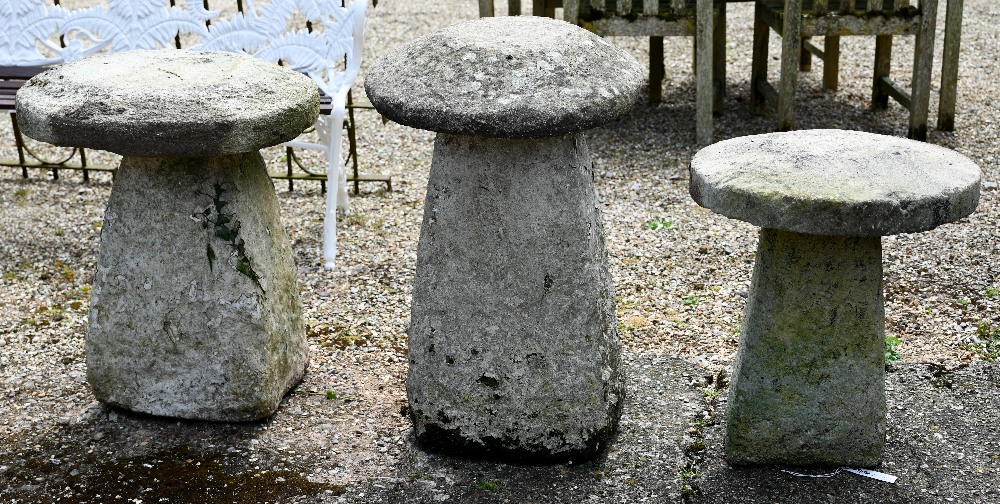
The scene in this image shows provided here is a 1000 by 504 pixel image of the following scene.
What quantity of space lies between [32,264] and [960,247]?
3.95 meters

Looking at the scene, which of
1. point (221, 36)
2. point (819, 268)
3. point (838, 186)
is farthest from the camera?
point (221, 36)

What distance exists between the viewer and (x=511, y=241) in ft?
9.81

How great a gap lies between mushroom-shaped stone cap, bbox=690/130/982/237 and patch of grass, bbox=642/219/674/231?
2.09 metres

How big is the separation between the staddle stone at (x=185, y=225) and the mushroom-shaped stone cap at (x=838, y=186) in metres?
1.24

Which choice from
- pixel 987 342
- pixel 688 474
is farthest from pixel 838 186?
pixel 987 342

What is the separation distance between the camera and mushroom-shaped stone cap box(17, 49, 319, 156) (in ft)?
9.89

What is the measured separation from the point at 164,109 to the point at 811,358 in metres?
1.86

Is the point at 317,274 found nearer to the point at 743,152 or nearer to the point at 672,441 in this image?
the point at 672,441

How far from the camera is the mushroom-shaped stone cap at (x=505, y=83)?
2783 millimetres

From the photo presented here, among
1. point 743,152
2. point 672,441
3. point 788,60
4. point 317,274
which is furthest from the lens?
point 788,60

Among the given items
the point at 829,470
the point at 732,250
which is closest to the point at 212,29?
the point at 732,250

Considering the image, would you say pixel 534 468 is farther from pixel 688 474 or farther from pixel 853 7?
pixel 853 7

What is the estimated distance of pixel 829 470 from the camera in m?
3.17

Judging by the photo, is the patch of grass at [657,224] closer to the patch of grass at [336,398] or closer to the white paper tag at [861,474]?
the patch of grass at [336,398]
